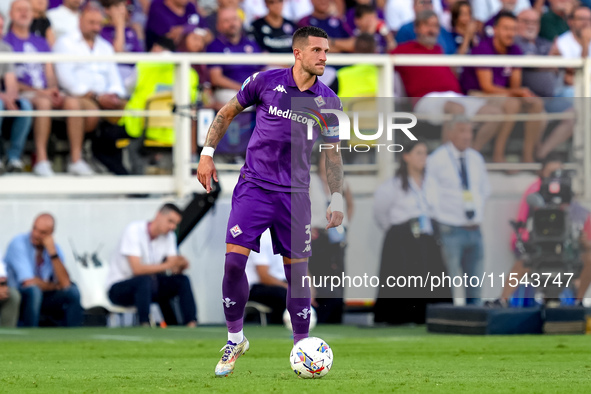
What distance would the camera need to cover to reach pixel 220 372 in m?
7.01

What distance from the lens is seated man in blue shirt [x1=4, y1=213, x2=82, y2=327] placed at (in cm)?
1227

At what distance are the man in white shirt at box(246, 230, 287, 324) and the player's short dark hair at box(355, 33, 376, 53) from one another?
309 centimetres

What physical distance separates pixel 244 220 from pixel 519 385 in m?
1.95

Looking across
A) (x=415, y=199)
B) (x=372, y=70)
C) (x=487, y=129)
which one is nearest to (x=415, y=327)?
(x=415, y=199)

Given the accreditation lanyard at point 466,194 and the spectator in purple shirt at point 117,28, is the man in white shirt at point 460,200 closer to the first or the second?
the accreditation lanyard at point 466,194

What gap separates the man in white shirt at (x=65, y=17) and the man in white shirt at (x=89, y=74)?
135 mm

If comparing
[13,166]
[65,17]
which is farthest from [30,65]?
[13,166]

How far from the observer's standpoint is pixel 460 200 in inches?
500

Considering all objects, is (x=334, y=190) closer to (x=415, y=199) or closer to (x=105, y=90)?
(x=415, y=199)

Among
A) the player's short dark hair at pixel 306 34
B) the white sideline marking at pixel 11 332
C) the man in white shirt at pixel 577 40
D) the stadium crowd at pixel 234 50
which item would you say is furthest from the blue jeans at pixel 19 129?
the man in white shirt at pixel 577 40

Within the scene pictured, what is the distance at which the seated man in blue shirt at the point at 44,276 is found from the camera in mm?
12273

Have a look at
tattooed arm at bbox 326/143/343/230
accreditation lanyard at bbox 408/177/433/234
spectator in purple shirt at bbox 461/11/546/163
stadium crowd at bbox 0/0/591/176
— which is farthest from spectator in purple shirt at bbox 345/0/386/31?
tattooed arm at bbox 326/143/343/230

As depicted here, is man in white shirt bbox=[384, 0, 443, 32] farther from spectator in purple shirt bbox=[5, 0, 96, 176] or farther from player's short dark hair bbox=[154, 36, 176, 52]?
spectator in purple shirt bbox=[5, 0, 96, 176]

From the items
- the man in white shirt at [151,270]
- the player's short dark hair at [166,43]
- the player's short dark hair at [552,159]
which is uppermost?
the player's short dark hair at [166,43]
